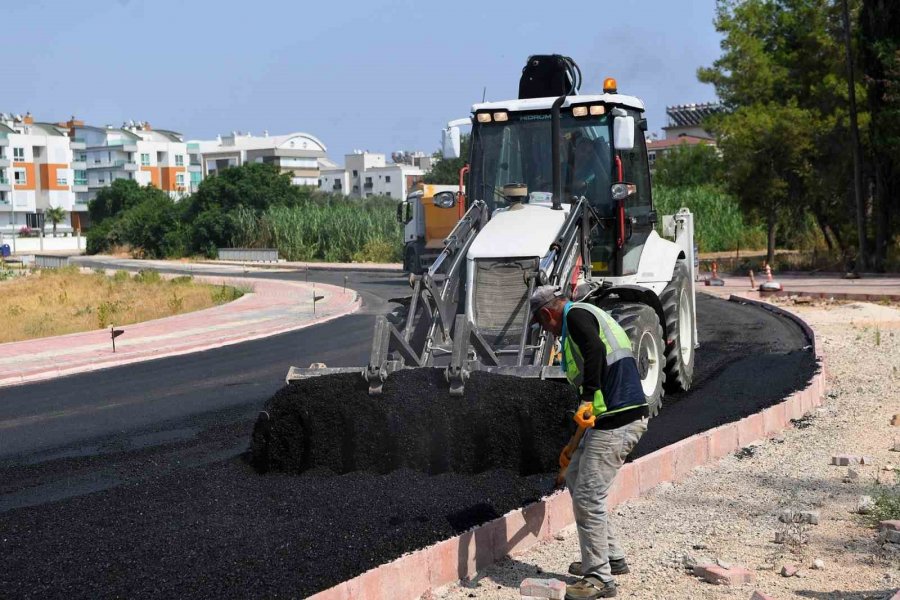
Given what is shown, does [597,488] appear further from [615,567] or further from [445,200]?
[445,200]

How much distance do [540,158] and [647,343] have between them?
84.1 inches

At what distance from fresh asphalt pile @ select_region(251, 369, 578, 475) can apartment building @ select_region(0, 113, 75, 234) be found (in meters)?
115

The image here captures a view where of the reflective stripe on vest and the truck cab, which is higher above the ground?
the truck cab

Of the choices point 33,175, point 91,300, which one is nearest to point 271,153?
point 33,175

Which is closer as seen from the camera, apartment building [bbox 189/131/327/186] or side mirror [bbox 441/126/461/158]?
side mirror [bbox 441/126/461/158]

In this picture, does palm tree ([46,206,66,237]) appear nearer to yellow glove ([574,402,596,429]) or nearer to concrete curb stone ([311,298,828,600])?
concrete curb stone ([311,298,828,600])

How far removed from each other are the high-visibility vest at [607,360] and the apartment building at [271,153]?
132934 mm

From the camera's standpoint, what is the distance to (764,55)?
3484 centimetres

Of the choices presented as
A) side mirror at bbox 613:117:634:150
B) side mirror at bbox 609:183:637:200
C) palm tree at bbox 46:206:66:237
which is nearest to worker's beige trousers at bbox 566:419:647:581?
side mirror at bbox 613:117:634:150

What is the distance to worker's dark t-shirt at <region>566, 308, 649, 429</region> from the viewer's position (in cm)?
589

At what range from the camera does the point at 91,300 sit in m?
30.6

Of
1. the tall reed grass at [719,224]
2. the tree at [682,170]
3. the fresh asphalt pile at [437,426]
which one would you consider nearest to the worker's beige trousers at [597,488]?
the fresh asphalt pile at [437,426]

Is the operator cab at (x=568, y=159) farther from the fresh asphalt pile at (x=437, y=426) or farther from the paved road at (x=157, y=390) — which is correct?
the paved road at (x=157, y=390)

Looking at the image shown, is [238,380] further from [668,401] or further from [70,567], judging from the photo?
[70,567]
